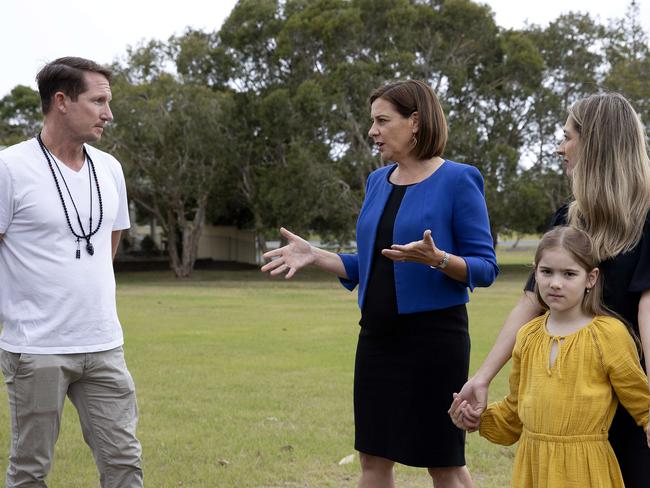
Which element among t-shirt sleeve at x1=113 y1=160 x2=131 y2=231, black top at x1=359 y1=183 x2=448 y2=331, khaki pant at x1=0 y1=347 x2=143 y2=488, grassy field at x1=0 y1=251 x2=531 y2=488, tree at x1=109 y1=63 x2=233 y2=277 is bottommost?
grassy field at x1=0 y1=251 x2=531 y2=488

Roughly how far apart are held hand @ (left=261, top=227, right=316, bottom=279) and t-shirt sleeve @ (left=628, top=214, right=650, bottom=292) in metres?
1.56

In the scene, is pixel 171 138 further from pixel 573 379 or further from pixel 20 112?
pixel 573 379

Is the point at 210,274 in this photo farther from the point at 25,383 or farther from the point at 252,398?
the point at 25,383

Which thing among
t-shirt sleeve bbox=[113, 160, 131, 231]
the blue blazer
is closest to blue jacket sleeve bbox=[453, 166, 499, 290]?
the blue blazer

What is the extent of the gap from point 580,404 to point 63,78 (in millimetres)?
2746

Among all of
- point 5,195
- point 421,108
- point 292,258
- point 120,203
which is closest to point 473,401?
point 292,258

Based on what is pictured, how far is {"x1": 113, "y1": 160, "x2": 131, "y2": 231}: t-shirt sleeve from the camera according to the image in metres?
4.67

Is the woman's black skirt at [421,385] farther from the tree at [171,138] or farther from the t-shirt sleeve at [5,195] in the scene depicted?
the tree at [171,138]

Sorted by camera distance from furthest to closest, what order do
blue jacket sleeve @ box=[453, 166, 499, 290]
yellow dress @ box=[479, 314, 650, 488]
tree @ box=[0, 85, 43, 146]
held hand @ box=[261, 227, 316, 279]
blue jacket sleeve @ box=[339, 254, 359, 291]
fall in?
tree @ box=[0, 85, 43, 146] → blue jacket sleeve @ box=[339, 254, 359, 291] → held hand @ box=[261, 227, 316, 279] → blue jacket sleeve @ box=[453, 166, 499, 290] → yellow dress @ box=[479, 314, 650, 488]

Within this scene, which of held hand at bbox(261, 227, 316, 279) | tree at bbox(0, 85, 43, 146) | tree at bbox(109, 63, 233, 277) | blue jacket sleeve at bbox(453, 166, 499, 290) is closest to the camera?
blue jacket sleeve at bbox(453, 166, 499, 290)

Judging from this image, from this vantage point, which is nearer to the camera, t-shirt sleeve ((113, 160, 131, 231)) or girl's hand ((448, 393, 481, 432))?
girl's hand ((448, 393, 481, 432))

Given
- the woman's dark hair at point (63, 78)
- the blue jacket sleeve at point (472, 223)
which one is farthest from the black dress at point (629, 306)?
the woman's dark hair at point (63, 78)

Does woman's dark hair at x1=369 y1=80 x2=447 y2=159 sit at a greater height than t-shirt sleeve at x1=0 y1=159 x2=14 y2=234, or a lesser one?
greater

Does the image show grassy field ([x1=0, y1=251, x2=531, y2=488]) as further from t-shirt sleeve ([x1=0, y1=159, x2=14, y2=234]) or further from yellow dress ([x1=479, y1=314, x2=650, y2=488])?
yellow dress ([x1=479, y1=314, x2=650, y2=488])
